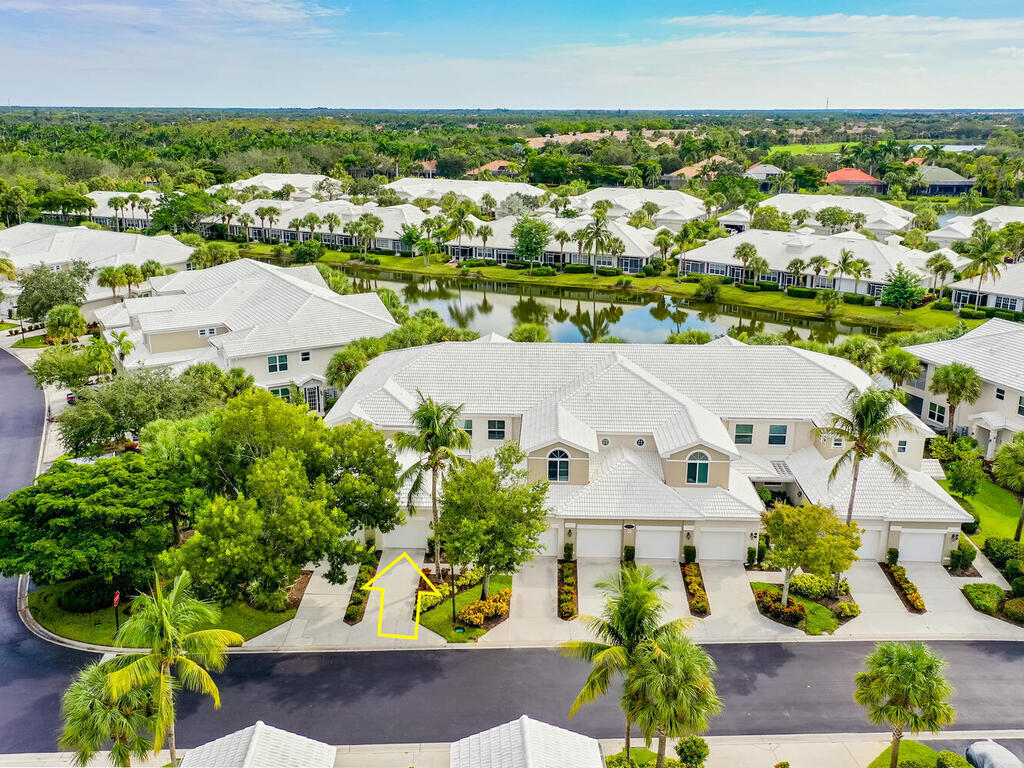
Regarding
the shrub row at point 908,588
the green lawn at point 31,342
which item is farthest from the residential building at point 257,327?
the shrub row at point 908,588

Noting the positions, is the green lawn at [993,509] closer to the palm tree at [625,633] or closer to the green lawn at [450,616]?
the green lawn at [450,616]

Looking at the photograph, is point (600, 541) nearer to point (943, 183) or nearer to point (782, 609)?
point (782, 609)

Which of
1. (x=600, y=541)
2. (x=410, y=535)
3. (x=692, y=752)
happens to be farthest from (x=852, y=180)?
(x=692, y=752)

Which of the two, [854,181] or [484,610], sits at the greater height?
[854,181]

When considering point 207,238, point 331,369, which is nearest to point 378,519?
point 331,369

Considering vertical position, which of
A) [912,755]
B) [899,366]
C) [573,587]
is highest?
[899,366]

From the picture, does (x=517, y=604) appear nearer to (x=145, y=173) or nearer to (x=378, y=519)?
(x=378, y=519)

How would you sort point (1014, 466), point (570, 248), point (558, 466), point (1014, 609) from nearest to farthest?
point (1014, 609) → point (1014, 466) → point (558, 466) → point (570, 248)
